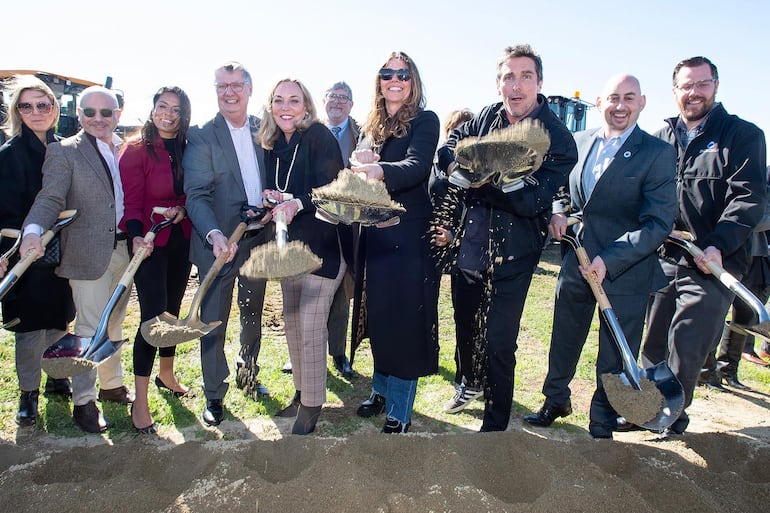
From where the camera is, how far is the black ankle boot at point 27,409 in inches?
123

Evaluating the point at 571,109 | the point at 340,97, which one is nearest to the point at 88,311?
the point at 340,97

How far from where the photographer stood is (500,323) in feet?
9.41

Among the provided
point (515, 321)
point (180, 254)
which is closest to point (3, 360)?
point (180, 254)

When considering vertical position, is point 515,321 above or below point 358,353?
above

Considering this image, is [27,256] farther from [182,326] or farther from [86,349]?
[182,326]

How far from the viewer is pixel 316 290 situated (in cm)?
288

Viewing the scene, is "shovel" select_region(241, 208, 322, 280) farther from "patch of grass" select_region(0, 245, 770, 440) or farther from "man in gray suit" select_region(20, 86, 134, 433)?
"patch of grass" select_region(0, 245, 770, 440)

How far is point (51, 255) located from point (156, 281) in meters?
0.58

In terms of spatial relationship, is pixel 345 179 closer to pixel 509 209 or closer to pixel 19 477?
pixel 509 209

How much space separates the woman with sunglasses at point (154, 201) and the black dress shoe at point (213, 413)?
0.29m

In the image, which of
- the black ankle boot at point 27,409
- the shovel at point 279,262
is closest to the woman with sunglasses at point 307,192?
the shovel at point 279,262

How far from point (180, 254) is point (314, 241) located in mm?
903

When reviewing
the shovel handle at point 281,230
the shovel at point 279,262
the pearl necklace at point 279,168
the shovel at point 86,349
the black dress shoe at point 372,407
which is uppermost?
the pearl necklace at point 279,168

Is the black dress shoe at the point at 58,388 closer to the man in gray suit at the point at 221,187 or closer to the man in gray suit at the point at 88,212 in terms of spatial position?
the man in gray suit at the point at 88,212
